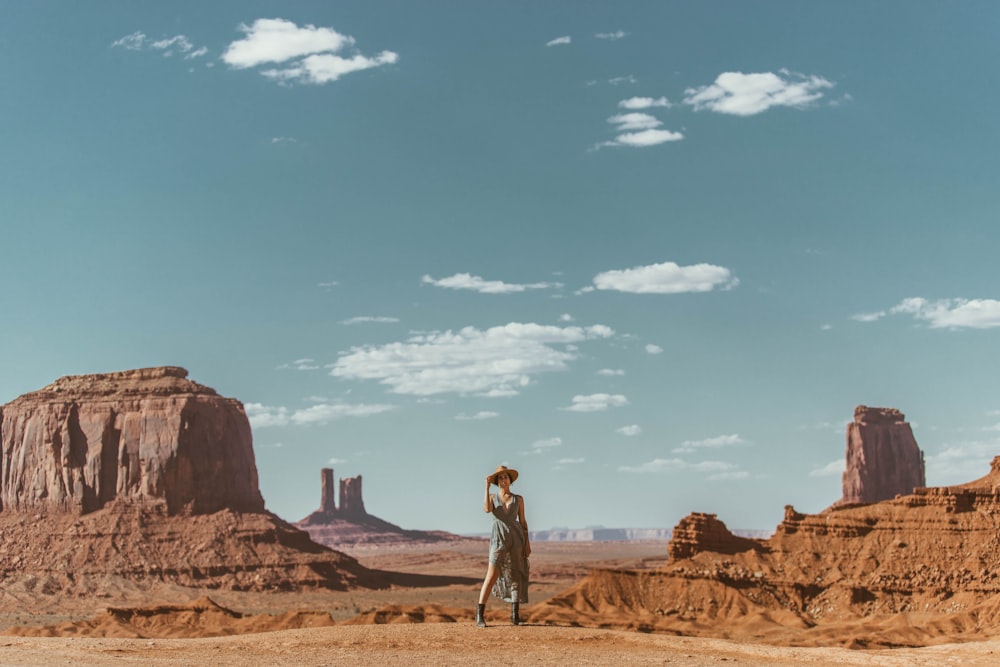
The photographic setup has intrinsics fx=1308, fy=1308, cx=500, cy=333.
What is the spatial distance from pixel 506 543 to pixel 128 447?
115 m

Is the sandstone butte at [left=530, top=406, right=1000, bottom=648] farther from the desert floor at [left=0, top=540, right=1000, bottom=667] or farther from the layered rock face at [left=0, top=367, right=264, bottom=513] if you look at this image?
the layered rock face at [left=0, top=367, right=264, bottom=513]

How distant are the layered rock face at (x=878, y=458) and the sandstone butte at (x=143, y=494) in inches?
3158

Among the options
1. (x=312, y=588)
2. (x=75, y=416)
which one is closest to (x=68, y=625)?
(x=312, y=588)

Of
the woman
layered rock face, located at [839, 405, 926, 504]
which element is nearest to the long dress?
the woman

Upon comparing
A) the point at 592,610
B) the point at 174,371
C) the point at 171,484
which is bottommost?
the point at 592,610

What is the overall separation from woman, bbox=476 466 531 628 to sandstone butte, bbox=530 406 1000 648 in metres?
36.0

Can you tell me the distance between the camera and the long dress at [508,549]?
96.4 feet

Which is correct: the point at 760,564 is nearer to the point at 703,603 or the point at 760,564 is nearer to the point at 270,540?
the point at 703,603

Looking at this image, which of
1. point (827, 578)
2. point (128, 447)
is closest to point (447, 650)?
point (827, 578)

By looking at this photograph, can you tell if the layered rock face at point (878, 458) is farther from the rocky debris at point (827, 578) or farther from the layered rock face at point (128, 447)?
the rocky debris at point (827, 578)

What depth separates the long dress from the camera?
1156 inches

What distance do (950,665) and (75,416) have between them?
4996 inches

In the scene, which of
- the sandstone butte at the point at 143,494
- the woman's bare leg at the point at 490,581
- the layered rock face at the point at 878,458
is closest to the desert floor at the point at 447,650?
the woman's bare leg at the point at 490,581

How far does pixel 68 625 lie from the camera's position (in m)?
76.1
